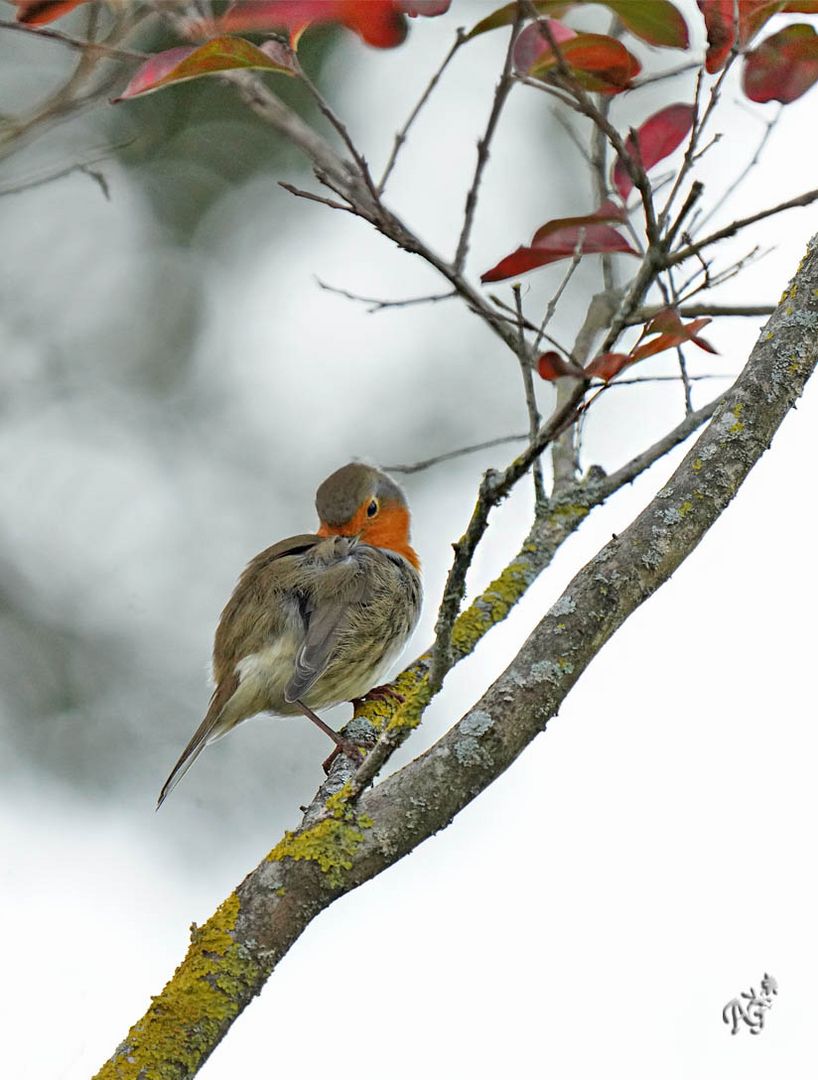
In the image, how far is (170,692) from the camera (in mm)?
7672

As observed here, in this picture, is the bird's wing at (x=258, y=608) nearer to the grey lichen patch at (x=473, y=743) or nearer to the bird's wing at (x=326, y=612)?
the bird's wing at (x=326, y=612)

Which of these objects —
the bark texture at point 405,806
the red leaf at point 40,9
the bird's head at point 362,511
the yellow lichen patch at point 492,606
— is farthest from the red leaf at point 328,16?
the bird's head at point 362,511

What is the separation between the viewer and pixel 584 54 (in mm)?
2178

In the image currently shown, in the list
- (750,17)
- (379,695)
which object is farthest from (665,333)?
(379,695)

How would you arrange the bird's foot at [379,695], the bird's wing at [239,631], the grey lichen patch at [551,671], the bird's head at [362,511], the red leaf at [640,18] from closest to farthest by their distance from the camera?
the red leaf at [640,18]
the grey lichen patch at [551,671]
the bird's foot at [379,695]
the bird's wing at [239,631]
the bird's head at [362,511]

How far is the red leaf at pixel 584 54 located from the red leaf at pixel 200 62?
42 centimetres

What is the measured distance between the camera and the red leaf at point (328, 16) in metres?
1.88

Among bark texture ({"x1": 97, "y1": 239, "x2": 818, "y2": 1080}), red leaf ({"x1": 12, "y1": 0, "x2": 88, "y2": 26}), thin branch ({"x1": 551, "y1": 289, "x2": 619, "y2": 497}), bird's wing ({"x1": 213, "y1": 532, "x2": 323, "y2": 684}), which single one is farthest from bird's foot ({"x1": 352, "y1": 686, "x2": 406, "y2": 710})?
red leaf ({"x1": 12, "y1": 0, "x2": 88, "y2": 26})

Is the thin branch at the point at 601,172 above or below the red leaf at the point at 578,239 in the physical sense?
above

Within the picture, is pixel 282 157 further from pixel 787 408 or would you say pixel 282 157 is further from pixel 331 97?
pixel 787 408

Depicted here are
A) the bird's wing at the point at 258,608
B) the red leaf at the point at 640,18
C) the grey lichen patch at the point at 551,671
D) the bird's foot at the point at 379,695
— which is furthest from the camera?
the bird's wing at the point at 258,608

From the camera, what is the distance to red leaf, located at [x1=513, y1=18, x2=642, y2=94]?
7.04 ft

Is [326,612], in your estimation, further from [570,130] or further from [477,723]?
[477,723]

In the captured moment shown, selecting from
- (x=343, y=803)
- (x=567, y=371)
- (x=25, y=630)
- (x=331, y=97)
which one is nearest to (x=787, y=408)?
(x=567, y=371)
